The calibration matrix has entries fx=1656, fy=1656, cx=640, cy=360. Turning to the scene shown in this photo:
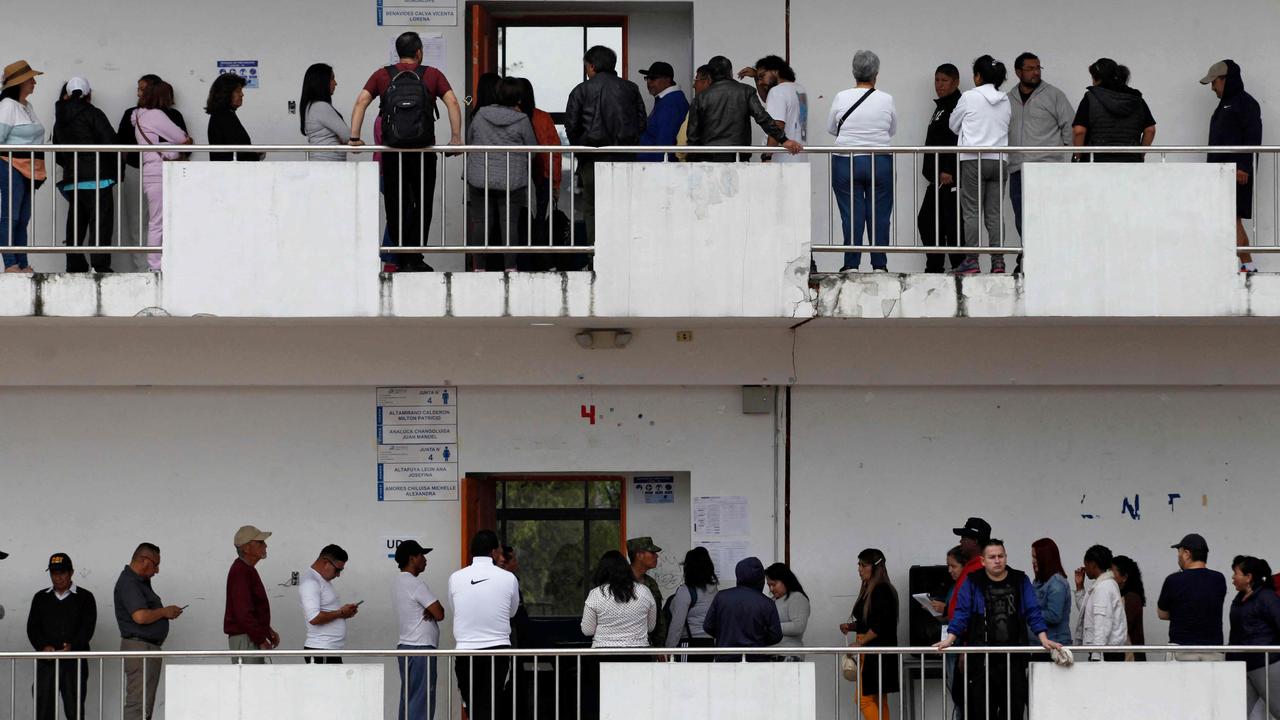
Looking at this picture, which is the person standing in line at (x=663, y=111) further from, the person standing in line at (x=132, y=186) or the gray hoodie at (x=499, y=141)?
the person standing in line at (x=132, y=186)

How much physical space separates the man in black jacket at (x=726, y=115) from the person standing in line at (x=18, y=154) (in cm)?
469

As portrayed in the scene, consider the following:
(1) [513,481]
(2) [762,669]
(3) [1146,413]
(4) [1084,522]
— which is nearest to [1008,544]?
(4) [1084,522]

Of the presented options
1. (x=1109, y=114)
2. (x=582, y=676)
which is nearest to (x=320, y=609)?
(x=582, y=676)

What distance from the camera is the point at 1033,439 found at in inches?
494

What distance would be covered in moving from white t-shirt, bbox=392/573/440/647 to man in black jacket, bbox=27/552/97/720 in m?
2.31

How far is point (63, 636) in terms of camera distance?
11.7m

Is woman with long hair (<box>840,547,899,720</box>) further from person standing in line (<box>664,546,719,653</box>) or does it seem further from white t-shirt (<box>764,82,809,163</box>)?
white t-shirt (<box>764,82,809,163</box>)

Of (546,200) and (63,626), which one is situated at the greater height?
(546,200)

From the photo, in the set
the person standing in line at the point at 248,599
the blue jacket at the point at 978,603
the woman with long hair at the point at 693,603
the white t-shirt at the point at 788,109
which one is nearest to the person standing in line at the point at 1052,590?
the blue jacket at the point at 978,603

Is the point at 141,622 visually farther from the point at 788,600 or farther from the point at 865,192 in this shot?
the point at 865,192

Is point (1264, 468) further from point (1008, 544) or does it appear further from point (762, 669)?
point (762, 669)

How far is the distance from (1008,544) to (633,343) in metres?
3.22

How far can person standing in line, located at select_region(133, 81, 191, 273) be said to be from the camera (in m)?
11.6

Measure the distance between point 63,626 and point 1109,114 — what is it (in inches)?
327
